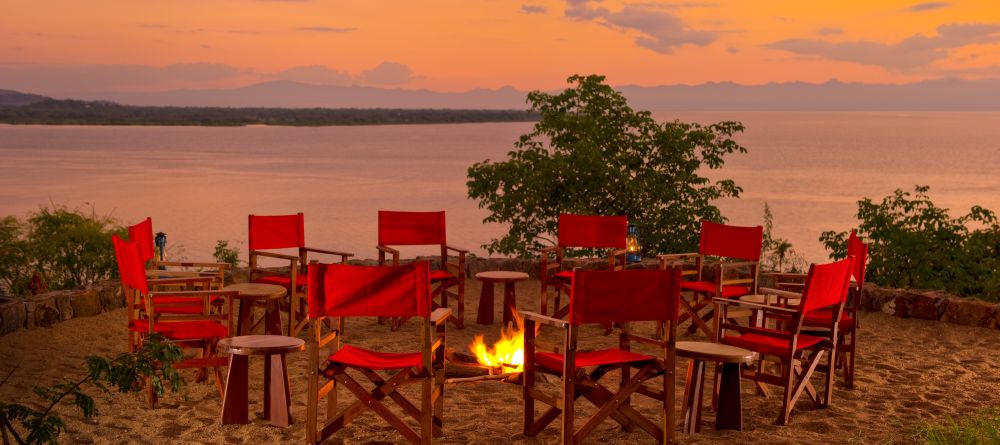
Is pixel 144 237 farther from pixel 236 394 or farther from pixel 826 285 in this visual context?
pixel 826 285

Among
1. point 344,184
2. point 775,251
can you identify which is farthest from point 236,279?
point 344,184

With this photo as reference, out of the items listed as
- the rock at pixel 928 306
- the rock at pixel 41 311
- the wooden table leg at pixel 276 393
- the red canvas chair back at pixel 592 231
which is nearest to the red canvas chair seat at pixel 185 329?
the wooden table leg at pixel 276 393

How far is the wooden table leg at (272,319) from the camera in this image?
696 cm

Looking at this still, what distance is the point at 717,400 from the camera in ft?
17.7

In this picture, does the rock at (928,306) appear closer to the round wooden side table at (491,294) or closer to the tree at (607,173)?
the round wooden side table at (491,294)

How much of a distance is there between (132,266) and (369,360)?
4.95 ft

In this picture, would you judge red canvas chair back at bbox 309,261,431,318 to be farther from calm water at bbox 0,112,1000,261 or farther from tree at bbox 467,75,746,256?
calm water at bbox 0,112,1000,261

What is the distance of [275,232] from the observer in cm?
782

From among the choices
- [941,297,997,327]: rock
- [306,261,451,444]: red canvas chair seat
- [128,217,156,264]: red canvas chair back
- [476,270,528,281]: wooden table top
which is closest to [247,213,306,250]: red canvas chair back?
[128,217,156,264]: red canvas chair back

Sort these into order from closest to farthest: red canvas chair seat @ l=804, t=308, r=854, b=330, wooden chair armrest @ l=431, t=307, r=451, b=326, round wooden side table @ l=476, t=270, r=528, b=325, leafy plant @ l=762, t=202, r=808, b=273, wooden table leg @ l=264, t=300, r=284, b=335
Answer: wooden chair armrest @ l=431, t=307, r=451, b=326, red canvas chair seat @ l=804, t=308, r=854, b=330, wooden table leg @ l=264, t=300, r=284, b=335, round wooden side table @ l=476, t=270, r=528, b=325, leafy plant @ l=762, t=202, r=808, b=273

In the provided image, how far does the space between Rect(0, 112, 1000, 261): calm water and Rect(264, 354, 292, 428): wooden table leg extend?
1143 centimetres

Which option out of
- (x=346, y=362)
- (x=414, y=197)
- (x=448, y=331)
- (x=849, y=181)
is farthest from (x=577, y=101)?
(x=849, y=181)

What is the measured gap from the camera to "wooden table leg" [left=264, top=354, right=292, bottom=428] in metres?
5.24

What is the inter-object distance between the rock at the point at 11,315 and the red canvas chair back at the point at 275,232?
5.11 feet
